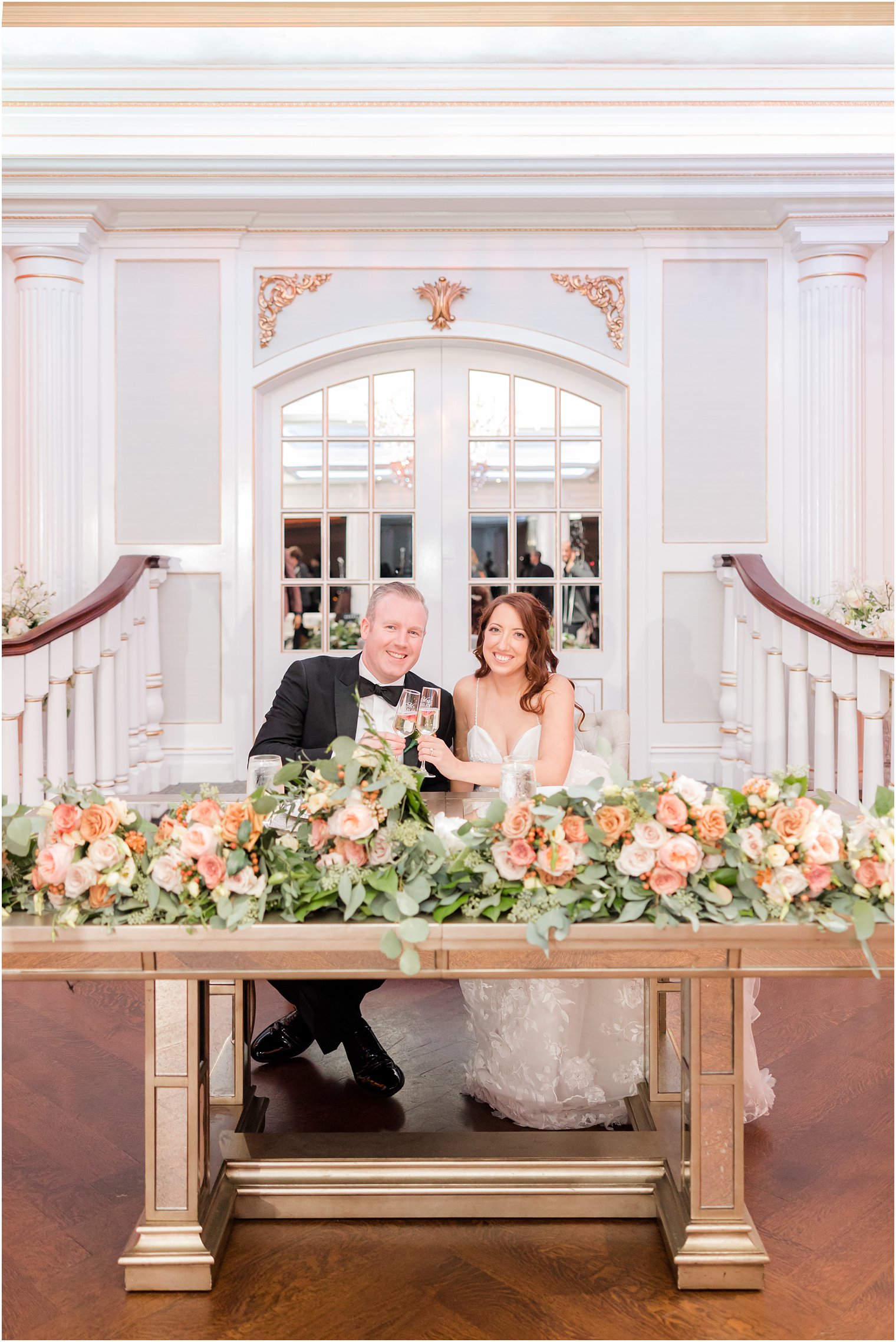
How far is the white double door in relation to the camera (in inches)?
196

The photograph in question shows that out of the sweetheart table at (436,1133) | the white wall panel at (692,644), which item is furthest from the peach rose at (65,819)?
the white wall panel at (692,644)

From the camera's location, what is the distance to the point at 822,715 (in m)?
3.95

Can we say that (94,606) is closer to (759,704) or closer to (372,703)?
(372,703)

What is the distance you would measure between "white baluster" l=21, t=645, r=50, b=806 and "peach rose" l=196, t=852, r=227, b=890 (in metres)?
2.62

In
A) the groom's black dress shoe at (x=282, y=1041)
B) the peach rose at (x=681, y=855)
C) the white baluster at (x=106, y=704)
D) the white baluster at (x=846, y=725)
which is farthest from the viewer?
the white baluster at (x=106, y=704)

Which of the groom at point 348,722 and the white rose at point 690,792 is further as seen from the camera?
the groom at point 348,722

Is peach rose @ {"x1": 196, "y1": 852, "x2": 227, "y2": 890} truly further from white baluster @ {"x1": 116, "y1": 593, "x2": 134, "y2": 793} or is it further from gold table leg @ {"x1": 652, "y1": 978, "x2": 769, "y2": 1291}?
white baluster @ {"x1": 116, "y1": 593, "x2": 134, "y2": 793}

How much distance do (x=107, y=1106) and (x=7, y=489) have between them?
137 inches

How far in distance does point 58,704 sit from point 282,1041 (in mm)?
1994

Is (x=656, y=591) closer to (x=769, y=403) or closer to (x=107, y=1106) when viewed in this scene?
(x=769, y=403)

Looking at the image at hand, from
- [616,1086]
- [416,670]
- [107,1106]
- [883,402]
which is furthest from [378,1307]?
[883,402]

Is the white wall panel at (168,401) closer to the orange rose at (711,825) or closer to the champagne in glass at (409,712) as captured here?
the champagne in glass at (409,712)

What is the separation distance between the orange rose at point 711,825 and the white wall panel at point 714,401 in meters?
3.58

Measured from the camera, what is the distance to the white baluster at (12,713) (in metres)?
3.77
